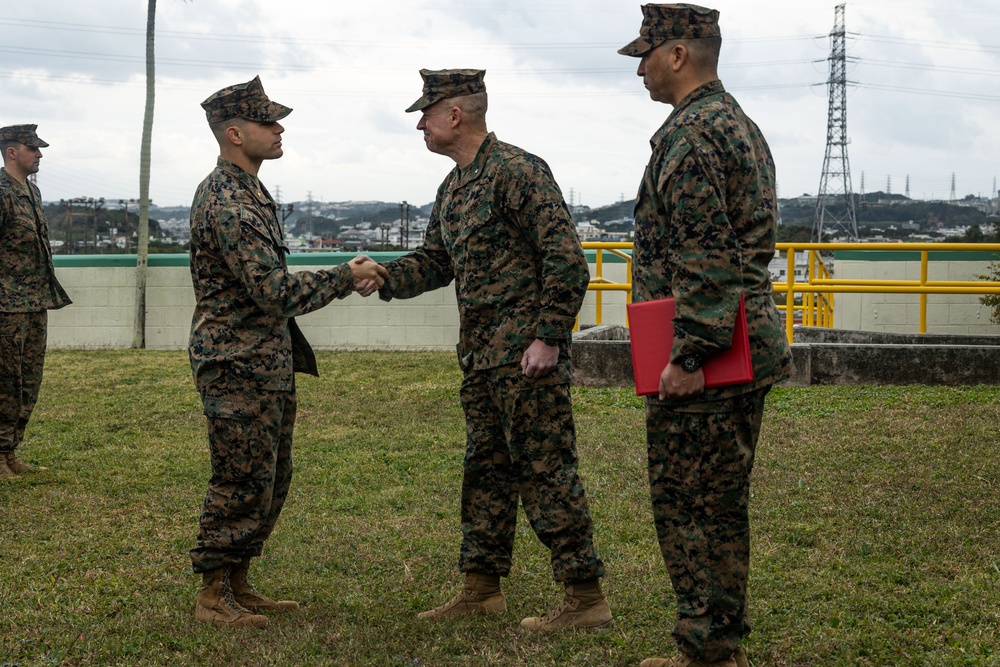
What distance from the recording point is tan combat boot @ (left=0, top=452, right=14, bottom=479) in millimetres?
7242

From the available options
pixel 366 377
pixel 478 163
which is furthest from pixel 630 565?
pixel 366 377

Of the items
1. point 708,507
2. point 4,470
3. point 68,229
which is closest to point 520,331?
point 708,507

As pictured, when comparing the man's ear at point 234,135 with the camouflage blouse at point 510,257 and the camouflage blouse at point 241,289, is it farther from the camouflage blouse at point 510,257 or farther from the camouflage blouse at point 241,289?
the camouflage blouse at point 510,257

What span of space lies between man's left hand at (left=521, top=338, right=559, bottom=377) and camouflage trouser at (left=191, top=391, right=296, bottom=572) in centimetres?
105

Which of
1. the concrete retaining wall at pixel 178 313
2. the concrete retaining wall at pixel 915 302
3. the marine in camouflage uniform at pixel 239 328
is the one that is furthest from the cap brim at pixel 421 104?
the concrete retaining wall at pixel 915 302

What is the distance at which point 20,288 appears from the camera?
727cm

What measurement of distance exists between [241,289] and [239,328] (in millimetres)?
157

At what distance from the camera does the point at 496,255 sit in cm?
425

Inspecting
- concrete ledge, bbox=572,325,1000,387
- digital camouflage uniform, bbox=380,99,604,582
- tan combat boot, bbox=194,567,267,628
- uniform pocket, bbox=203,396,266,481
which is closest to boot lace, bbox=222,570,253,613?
tan combat boot, bbox=194,567,267,628

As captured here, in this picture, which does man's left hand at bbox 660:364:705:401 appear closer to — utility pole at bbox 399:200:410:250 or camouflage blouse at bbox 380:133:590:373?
camouflage blouse at bbox 380:133:590:373

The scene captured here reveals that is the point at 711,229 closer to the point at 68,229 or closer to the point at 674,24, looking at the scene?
the point at 674,24

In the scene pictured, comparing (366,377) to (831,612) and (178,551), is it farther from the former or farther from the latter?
(831,612)

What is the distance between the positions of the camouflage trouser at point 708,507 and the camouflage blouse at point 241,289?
4.97ft

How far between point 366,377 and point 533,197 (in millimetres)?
7794
